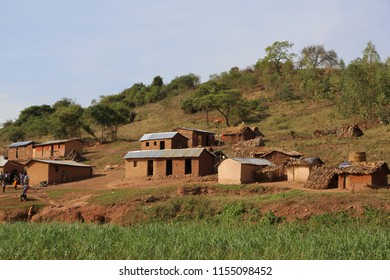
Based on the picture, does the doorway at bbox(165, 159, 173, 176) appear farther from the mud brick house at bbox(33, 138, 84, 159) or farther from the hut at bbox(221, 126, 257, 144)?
the mud brick house at bbox(33, 138, 84, 159)

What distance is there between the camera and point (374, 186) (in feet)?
90.2

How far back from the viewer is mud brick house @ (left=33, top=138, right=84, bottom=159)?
54.1m

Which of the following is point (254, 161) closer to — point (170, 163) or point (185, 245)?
point (170, 163)

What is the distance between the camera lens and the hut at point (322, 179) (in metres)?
28.9

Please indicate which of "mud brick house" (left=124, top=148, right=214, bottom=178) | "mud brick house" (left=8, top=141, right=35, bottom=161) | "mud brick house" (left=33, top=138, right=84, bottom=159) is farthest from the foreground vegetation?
"mud brick house" (left=8, top=141, right=35, bottom=161)

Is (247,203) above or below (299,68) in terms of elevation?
below

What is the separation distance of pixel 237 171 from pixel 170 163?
27.4 ft

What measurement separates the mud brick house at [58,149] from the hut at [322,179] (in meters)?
32.1

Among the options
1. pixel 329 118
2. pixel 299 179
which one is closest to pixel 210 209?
pixel 299 179

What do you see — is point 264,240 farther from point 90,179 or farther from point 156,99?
point 156,99

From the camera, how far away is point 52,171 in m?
41.6

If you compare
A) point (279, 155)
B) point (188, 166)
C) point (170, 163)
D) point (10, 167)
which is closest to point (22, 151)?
point (10, 167)

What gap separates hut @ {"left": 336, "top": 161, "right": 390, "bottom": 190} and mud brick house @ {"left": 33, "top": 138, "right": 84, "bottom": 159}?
34079mm

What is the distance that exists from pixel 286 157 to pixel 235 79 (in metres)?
65.1
